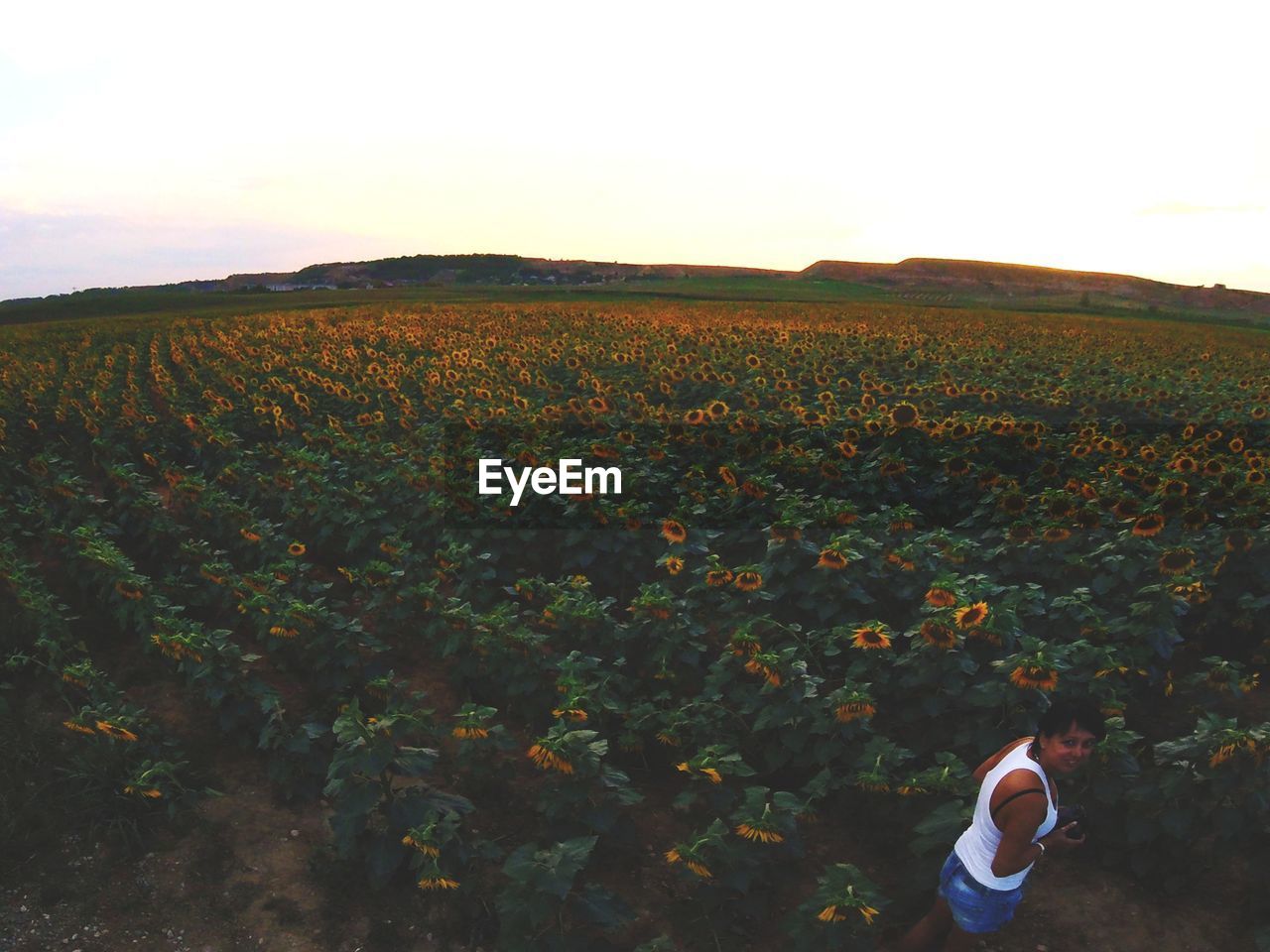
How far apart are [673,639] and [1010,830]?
2495 mm

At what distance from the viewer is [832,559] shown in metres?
5.62

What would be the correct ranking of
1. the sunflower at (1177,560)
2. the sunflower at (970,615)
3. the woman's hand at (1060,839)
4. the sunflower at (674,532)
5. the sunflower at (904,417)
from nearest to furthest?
the woman's hand at (1060,839), the sunflower at (970,615), the sunflower at (1177,560), the sunflower at (674,532), the sunflower at (904,417)

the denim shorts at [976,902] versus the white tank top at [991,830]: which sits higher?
the white tank top at [991,830]

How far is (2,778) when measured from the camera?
524 centimetres

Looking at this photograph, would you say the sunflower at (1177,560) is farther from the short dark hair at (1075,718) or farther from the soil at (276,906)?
the short dark hair at (1075,718)

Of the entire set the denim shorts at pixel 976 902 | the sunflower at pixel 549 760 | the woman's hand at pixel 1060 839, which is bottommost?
the denim shorts at pixel 976 902

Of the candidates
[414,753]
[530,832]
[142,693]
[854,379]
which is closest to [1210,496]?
[530,832]

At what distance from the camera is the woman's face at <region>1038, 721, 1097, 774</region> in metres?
3.32

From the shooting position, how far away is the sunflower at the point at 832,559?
18.4ft

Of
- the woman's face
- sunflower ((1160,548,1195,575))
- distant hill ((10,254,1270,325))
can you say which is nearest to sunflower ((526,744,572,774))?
the woman's face

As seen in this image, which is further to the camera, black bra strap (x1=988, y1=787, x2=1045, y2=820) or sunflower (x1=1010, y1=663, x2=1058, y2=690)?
sunflower (x1=1010, y1=663, x2=1058, y2=690)

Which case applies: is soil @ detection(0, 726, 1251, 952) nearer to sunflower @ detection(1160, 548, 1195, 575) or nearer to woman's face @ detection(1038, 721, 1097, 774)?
woman's face @ detection(1038, 721, 1097, 774)

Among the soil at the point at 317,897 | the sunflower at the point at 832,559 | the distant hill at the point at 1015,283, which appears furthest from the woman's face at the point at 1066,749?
the distant hill at the point at 1015,283

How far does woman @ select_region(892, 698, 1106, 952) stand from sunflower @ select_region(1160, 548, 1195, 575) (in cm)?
244
